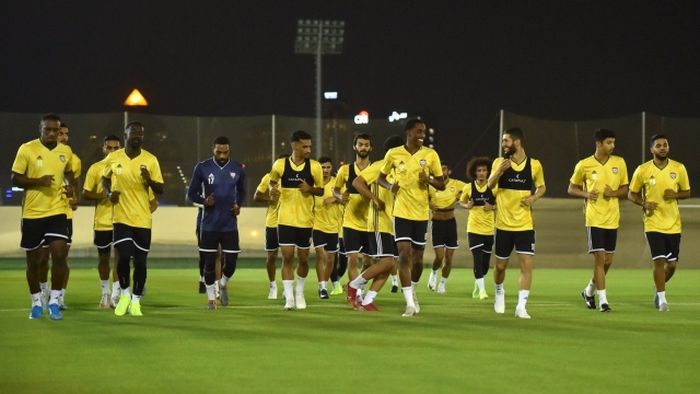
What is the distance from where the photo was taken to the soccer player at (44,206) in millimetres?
13375

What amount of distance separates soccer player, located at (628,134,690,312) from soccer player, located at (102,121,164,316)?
20.8 feet

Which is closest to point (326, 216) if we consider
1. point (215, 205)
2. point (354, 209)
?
point (354, 209)

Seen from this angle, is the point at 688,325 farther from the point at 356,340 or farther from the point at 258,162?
the point at 258,162

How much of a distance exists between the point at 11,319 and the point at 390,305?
16.9 feet

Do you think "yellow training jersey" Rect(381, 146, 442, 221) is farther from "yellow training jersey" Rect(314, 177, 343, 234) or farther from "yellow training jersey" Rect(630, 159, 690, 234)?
"yellow training jersey" Rect(314, 177, 343, 234)

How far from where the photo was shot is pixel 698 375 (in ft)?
29.4

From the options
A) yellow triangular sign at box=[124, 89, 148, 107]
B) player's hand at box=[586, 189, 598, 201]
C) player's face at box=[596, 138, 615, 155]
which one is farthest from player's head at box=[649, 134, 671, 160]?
yellow triangular sign at box=[124, 89, 148, 107]

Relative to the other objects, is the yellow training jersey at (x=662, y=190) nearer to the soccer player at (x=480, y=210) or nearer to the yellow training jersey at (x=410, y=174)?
the yellow training jersey at (x=410, y=174)

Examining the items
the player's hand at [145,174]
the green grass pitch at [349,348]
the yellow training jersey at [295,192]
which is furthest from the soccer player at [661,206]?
the player's hand at [145,174]

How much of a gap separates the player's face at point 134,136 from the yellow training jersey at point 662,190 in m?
6.42

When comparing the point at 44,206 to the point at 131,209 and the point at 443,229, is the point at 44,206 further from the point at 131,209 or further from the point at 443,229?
the point at 443,229

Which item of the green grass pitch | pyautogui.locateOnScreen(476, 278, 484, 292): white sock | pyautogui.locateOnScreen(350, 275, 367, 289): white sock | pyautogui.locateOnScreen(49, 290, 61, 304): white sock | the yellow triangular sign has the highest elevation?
the yellow triangular sign

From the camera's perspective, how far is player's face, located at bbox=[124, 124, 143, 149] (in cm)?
1416

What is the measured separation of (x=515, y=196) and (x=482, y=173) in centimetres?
455
